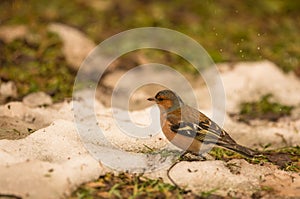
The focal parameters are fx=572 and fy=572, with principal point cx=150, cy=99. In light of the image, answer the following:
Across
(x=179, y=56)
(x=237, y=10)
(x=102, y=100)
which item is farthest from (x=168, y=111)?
(x=237, y=10)

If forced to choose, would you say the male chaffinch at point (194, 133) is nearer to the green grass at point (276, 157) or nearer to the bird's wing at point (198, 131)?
the bird's wing at point (198, 131)

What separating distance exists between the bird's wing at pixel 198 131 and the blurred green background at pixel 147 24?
2.80m

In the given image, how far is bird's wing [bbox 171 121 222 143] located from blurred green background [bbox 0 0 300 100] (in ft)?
9.20

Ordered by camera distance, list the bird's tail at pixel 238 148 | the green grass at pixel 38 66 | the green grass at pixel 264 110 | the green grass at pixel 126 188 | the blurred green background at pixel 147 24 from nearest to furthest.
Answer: the green grass at pixel 126 188
the bird's tail at pixel 238 148
the green grass at pixel 264 110
the green grass at pixel 38 66
the blurred green background at pixel 147 24

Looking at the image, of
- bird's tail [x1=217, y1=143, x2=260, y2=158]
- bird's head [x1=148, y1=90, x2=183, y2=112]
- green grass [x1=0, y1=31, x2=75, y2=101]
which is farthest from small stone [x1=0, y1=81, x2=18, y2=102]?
bird's tail [x1=217, y1=143, x2=260, y2=158]

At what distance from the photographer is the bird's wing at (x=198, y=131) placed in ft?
18.3

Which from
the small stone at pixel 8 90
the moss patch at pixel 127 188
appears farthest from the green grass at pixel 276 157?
the small stone at pixel 8 90

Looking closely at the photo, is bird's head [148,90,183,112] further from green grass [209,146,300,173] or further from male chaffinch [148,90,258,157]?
green grass [209,146,300,173]

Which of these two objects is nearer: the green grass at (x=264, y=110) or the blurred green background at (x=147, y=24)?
the green grass at (x=264, y=110)

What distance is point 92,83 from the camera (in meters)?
8.59

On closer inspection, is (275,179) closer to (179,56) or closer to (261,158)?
(261,158)

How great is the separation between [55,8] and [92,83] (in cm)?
333

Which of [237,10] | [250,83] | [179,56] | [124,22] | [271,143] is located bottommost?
[271,143]

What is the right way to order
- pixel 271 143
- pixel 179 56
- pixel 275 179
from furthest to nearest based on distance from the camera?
pixel 179 56
pixel 271 143
pixel 275 179
